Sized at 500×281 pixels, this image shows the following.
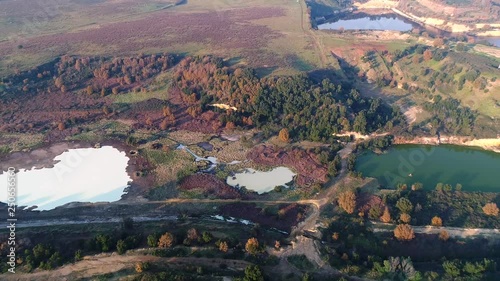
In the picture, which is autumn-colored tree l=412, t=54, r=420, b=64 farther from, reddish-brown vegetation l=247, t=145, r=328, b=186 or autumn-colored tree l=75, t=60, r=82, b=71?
autumn-colored tree l=75, t=60, r=82, b=71

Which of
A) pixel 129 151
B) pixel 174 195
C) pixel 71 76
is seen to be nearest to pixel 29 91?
pixel 71 76

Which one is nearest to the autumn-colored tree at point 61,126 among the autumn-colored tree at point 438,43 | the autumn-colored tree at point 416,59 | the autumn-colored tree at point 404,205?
the autumn-colored tree at point 404,205

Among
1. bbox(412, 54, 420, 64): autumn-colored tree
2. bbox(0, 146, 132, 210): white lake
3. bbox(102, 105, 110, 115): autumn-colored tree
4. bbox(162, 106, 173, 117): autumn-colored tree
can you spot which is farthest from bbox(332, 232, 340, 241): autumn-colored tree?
bbox(412, 54, 420, 64): autumn-colored tree

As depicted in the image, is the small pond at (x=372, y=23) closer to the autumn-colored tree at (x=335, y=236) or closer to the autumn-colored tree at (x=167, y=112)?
the autumn-colored tree at (x=167, y=112)

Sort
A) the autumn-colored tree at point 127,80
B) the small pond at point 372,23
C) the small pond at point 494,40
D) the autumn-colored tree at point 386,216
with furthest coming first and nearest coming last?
1. the small pond at point 372,23
2. the small pond at point 494,40
3. the autumn-colored tree at point 127,80
4. the autumn-colored tree at point 386,216

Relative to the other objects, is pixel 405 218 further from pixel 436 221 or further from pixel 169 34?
pixel 169 34
